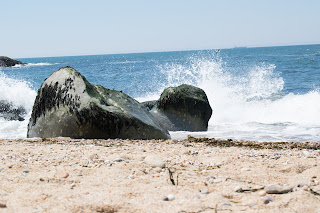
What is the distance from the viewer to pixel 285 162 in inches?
162

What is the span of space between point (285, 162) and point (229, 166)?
69cm

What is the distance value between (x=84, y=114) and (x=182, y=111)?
319 cm

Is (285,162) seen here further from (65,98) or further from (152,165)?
→ (65,98)

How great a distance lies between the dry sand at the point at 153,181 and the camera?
2625 millimetres

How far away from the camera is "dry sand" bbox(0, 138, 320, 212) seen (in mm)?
2625

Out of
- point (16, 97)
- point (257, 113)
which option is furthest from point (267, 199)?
point (16, 97)

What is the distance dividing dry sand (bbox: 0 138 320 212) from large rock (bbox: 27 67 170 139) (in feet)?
6.25

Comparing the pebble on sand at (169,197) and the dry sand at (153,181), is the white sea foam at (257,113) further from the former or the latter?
the pebble on sand at (169,197)

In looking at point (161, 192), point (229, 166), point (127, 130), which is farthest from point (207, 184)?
point (127, 130)

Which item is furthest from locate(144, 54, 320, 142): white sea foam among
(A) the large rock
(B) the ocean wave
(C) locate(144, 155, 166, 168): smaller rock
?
(B) the ocean wave

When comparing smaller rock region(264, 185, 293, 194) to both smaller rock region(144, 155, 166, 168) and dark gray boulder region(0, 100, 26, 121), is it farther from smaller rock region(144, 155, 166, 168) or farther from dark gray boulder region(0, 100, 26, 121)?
dark gray boulder region(0, 100, 26, 121)

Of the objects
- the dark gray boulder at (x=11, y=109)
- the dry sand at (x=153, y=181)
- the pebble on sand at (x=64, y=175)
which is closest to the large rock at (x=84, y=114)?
the dry sand at (x=153, y=181)

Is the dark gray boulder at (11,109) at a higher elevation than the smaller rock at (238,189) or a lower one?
lower

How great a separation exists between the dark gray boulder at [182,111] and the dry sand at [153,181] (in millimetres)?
4196
